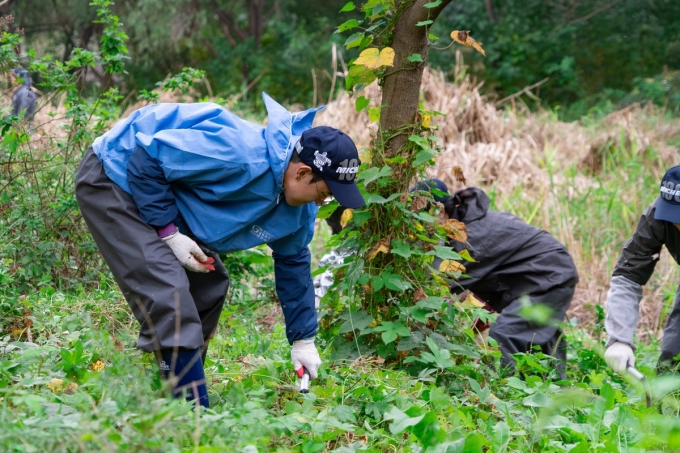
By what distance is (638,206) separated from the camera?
7.84 metres

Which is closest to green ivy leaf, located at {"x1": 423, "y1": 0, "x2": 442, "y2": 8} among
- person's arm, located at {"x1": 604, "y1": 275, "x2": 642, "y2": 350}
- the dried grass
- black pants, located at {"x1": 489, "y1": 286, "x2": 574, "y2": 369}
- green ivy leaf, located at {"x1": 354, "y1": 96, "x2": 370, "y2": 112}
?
green ivy leaf, located at {"x1": 354, "y1": 96, "x2": 370, "y2": 112}

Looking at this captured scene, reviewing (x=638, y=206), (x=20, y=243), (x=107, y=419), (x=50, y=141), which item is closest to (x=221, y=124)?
(x=107, y=419)

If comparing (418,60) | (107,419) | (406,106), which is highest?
(418,60)

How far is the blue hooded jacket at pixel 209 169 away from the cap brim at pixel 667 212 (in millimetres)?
1849

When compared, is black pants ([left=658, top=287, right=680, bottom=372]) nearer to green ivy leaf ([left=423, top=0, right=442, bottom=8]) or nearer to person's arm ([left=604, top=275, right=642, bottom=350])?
person's arm ([left=604, top=275, right=642, bottom=350])

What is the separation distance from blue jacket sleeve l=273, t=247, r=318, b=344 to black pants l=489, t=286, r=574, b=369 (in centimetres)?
200

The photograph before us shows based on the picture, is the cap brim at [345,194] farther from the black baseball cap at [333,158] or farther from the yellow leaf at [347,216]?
the yellow leaf at [347,216]

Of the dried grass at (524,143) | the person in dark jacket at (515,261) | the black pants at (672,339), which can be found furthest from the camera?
the dried grass at (524,143)

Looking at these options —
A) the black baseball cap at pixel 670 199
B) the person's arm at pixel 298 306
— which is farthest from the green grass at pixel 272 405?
the black baseball cap at pixel 670 199

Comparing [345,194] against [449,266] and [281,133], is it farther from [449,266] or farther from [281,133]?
[449,266]

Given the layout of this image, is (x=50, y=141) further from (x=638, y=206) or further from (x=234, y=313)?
(x=638, y=206)

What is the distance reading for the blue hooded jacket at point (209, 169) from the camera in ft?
9.01

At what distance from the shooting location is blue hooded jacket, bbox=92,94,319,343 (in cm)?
275

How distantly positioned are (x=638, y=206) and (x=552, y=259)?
3174 millimetres
